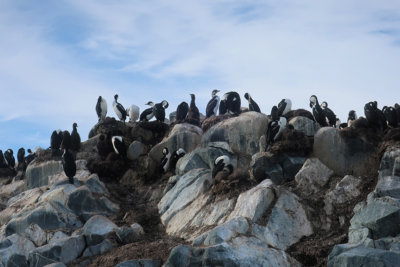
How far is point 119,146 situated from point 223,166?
24.5ft

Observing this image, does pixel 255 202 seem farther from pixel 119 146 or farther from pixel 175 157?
pixel 119 146

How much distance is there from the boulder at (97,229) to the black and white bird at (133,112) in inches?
640

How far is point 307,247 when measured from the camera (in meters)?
23.4

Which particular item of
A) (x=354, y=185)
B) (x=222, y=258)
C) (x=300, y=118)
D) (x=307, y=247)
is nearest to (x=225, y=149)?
(x=300, y=118)

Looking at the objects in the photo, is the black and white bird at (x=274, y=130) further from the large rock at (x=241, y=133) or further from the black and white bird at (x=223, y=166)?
the large rock at (x=241, y=133)

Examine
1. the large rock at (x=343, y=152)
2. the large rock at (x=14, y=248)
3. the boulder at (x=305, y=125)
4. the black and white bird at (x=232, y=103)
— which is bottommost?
the large rock at (x=14, y=248)

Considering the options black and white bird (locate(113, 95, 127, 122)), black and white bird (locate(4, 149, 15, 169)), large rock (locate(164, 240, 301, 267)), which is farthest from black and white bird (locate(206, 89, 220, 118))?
large rock (locate(164, 240, 301, 267))

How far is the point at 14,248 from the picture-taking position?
27.6 metres

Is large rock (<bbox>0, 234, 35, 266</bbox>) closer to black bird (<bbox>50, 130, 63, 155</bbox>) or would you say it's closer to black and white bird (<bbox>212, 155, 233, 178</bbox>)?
black and white bird (<bbox>212, 155, 233, 178</bbox>)

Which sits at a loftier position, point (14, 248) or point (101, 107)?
point (101, 107)

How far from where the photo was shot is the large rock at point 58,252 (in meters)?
25.9

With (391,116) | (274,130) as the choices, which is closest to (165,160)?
(274,130)

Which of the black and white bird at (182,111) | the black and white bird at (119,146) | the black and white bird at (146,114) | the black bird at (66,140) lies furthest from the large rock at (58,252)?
the black and white bird at (146,114)

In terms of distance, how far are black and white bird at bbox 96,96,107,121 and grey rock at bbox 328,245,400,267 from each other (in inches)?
930
